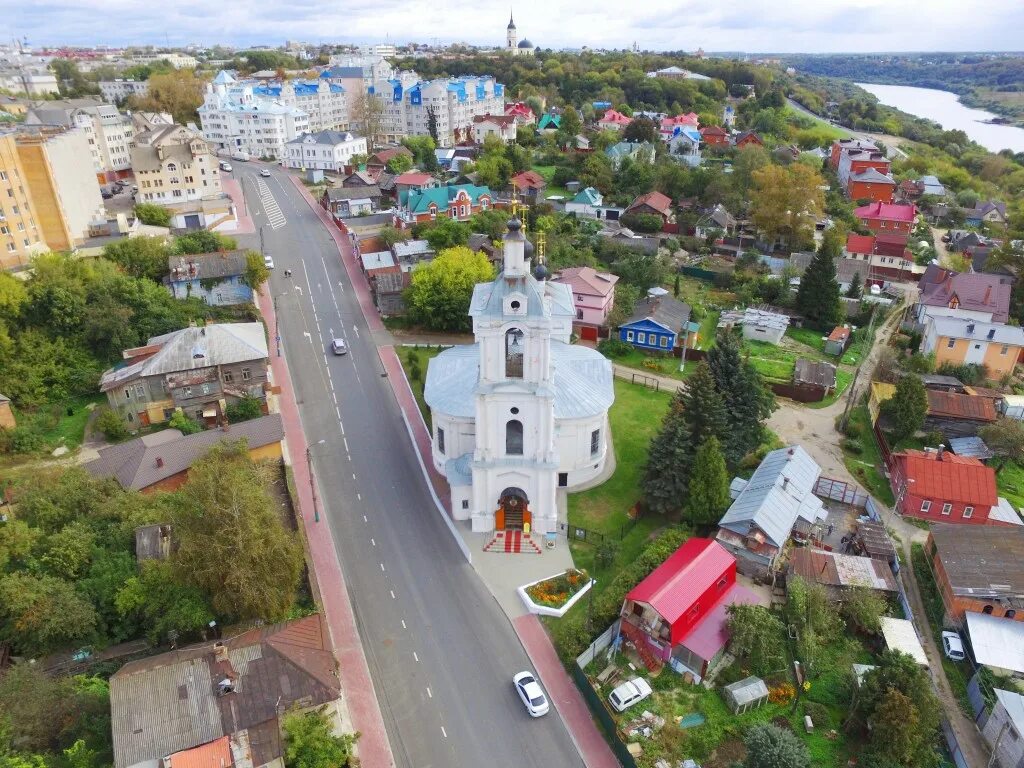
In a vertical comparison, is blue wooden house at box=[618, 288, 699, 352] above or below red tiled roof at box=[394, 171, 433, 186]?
below

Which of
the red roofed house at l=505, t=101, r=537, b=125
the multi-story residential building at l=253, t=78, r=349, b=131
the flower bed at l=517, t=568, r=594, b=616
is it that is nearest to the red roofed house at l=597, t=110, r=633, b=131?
the red roofed house at l=505, t=101, r=537, b=125

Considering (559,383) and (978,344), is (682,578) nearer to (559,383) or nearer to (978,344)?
(559,383)

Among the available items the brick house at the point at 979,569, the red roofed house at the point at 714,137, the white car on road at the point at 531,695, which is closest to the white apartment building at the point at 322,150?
the red roofed house at the point at 714,137

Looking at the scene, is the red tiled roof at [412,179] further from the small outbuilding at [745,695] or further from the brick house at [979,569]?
the small outbuilding at [745,695]

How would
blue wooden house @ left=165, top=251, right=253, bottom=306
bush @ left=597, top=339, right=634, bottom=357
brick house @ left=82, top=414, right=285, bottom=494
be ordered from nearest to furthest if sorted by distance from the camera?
brick house @ left=82, top=414, right=285, bottom=494 → bush @ left=597, top=339, right=634, bottom=357 → blue wooden house @ left=165, top=251, right=253, bottom=306

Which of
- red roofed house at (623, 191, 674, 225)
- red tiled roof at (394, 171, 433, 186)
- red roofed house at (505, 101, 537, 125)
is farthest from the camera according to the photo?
red roofed house at (505, 101, 537, 125)

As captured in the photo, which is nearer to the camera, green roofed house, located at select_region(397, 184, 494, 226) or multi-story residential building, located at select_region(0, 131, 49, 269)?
multi-story residential building, located at select_region(0, 131, 49, 269)

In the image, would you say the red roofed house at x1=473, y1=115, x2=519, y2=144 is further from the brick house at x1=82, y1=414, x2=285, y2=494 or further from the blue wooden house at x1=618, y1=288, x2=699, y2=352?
the brick house at x1=82, y1=414, x2=285, y2=494
